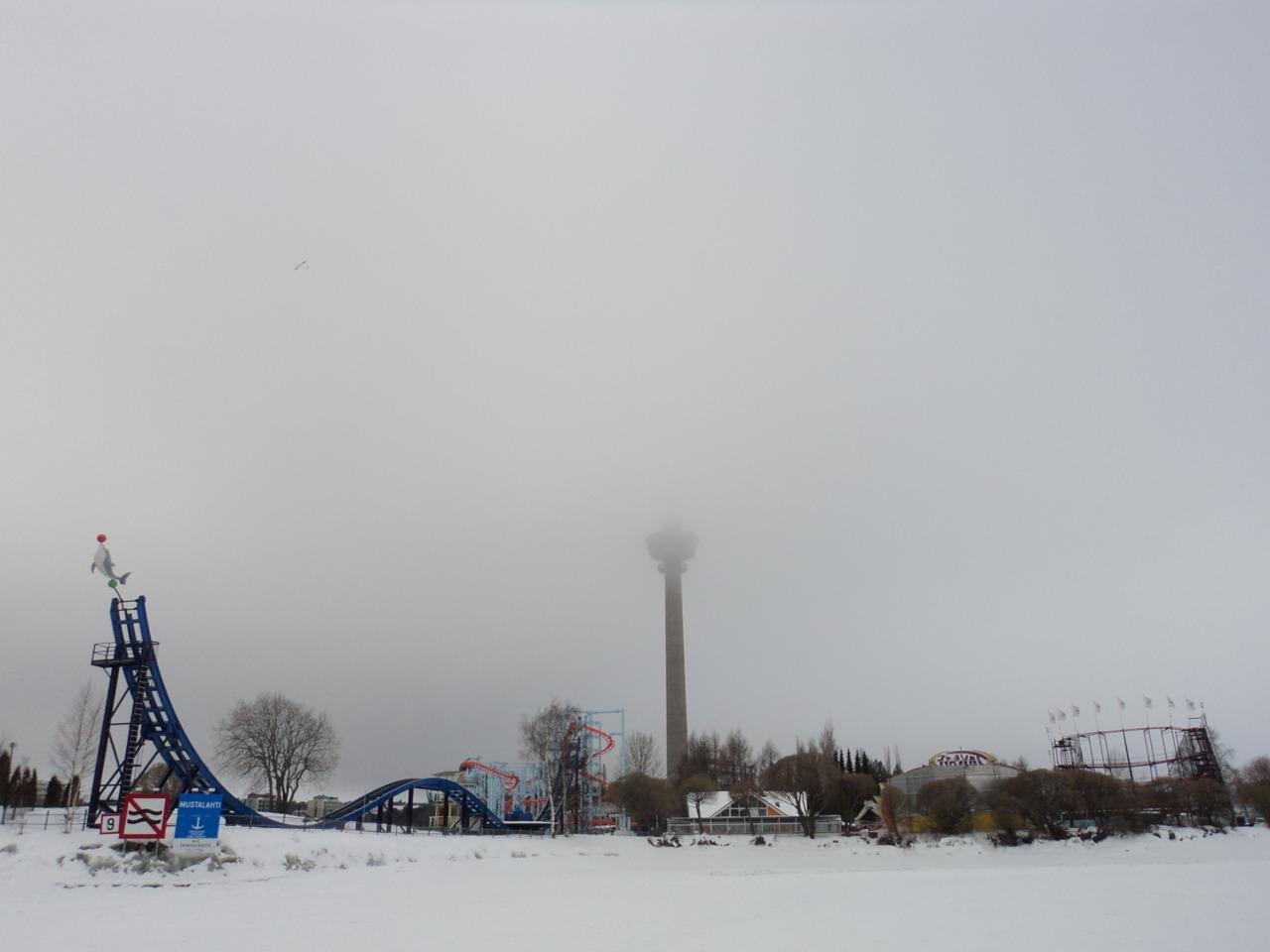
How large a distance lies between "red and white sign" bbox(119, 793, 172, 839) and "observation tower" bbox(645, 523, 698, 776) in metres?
93.5

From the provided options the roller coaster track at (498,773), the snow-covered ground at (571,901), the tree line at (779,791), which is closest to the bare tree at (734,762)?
the tree line at (779,791)

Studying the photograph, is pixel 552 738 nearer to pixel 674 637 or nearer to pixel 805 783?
pixel 805 783

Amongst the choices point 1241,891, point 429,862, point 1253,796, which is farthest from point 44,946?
point 1253,796

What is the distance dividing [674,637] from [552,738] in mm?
64821

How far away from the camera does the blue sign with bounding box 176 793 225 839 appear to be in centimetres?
3067

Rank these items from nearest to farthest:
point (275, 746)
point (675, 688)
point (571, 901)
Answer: point (571, 901), point (275, 746), point (675, 688)

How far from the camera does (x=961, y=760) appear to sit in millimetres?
95688

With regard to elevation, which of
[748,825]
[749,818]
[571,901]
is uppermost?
[749,818]

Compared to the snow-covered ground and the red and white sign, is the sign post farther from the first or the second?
the snow-covered ground

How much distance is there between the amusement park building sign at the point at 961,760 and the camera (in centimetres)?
9519

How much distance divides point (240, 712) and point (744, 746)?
67.9m

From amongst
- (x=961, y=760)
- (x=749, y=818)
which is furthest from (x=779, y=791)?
(x=961, y=760)

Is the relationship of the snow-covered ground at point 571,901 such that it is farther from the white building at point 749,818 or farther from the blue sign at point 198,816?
the white building at point 749,818

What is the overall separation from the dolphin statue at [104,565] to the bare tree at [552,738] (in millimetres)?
39153
